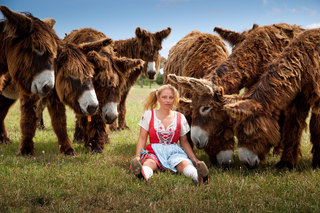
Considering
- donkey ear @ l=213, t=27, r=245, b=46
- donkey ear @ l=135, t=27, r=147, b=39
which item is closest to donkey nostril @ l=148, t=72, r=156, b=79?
donkey ear @ l=135, t=27, r=147, b=39

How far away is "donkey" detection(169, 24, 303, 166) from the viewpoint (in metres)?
3.87

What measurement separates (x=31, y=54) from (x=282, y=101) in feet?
11.2

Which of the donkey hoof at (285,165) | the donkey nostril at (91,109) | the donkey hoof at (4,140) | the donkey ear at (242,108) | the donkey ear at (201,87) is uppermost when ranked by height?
the donkey ear at (201,87)

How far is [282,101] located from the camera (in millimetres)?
3686

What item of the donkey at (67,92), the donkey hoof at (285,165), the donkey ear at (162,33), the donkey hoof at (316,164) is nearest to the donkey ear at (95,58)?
the donkey at (67,92)

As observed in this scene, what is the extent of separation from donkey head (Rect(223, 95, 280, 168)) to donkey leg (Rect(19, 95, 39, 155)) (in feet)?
10.0

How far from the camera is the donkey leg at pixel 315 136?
157 inches

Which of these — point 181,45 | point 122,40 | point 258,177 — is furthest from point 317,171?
point 122,40

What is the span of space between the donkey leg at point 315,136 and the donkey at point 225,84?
108 cm

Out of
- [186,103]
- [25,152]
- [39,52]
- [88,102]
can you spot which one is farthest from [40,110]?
[186,103]

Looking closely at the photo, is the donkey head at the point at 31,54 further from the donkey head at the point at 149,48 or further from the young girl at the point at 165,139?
the donkey head at the point at 149,48

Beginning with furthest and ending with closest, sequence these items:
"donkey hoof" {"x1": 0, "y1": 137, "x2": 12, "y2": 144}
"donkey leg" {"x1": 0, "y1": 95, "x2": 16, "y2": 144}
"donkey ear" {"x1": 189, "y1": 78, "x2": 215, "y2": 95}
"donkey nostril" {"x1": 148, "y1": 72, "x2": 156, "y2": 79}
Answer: "donkey nostril" {"x1": 148, "y1": 72, "x2": 156, "y2": 79}, "donkey hoof" {"x1": 0, "y1": 137, "x2": 12, "y2": 144}, "donkey leg" {"x1": 0, "y1": 95, "x2": 16, "y2": 144}, "donkey ear" {"x1": 189, "y1": 78, "x2": 215, "y2": 95}

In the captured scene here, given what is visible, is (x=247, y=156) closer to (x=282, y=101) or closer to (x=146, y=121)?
(x=282, y=101)

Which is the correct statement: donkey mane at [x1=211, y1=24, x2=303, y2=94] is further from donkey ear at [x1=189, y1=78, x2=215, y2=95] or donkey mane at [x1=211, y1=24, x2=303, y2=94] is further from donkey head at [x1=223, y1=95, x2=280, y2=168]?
donkey head at [x1=223, y1=95, x2=280, y2=168]
